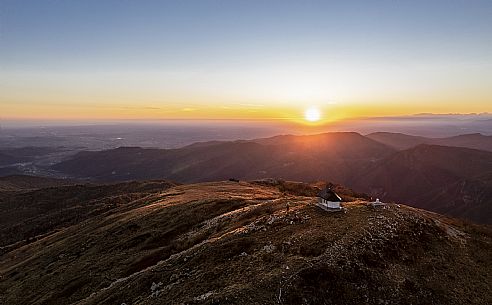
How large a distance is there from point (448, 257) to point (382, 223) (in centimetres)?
671

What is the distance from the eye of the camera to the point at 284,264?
3042 cm

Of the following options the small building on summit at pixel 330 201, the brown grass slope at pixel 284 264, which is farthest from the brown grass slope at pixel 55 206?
the small building on summit at pixel 330 201

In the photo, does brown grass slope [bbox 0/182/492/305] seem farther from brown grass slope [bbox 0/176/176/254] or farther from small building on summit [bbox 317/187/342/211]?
brown grass slope [bbox 0/176/176/254]

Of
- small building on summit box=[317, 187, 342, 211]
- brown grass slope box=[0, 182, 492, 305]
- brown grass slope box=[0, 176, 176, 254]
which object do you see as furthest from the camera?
brown grass slope box=[0, 176, 176, 254]

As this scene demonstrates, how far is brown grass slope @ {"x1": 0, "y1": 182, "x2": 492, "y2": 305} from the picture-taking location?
2831cm

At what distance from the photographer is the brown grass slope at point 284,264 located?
28.3 meters

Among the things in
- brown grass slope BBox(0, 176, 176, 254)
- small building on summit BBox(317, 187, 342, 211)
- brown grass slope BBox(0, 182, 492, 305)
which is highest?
small building on summit BBox(317, 187, 342, 211)

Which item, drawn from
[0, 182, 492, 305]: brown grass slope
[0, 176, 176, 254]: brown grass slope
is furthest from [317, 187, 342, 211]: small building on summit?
[0, 176, 176, 254]: brown grass slope

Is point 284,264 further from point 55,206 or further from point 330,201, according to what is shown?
point 55,206

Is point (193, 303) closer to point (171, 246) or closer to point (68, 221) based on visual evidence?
point (171, 246)

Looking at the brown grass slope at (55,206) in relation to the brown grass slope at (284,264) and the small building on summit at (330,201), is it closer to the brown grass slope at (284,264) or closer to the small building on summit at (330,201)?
the brown grass slope at (284,264)

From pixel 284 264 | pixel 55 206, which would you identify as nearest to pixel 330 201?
pixel 284 264

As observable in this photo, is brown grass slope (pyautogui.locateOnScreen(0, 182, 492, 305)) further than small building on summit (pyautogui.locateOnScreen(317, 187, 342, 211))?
No

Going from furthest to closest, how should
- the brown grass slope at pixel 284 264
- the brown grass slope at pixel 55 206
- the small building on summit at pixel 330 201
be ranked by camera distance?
the brown grass slope at pixel 55 206, the small building on summit at pixel 330 201, the brown grass slope at pixel 284 264
